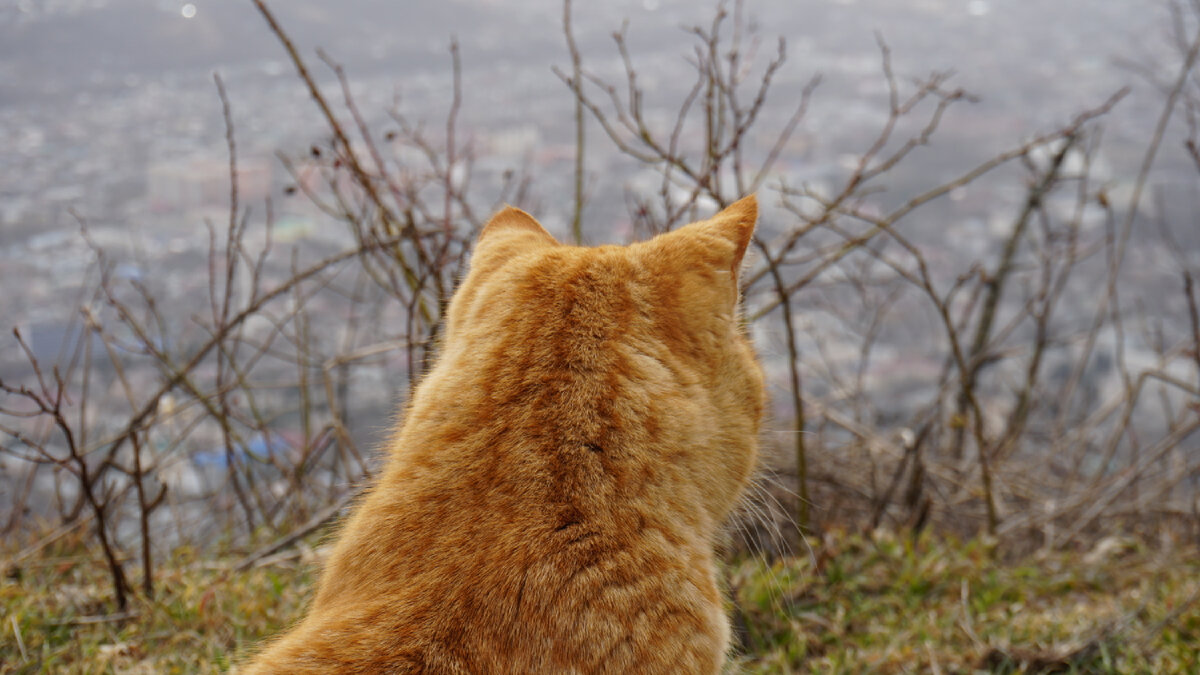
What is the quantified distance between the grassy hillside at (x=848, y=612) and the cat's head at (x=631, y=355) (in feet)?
2.58

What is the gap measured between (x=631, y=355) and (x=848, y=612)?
6.57 feet

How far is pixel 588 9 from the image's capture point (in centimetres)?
686

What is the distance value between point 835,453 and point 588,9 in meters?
4.38

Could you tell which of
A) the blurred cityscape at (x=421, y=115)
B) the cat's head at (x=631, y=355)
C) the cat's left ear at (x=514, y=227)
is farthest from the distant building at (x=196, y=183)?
the cat's head at (x=631, y=355)

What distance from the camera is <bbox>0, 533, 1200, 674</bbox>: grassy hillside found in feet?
8.23

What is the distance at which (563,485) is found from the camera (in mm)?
1366

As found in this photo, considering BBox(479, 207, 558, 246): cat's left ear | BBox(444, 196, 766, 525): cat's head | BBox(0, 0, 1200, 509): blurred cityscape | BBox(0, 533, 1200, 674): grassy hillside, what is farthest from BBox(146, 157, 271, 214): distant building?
BBox(444, 196, 766, 525): cat's head

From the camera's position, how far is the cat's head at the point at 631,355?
143 cm

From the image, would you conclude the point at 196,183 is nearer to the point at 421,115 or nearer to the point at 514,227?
the point at 421,115

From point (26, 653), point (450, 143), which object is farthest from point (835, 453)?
point (26, 653)

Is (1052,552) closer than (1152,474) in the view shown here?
Yes

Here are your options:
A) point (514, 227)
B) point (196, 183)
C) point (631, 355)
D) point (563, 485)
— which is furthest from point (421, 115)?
point (563, 485)

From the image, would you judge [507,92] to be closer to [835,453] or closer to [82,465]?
[835,453]

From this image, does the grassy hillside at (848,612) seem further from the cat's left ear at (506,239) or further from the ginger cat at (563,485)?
the cat's left ear at (506,239)
